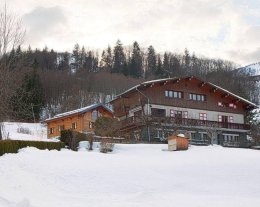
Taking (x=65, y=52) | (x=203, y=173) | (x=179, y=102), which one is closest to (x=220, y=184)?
(x=203, y=173)

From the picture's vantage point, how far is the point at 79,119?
49.4m

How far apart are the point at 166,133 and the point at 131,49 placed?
90.3 metres

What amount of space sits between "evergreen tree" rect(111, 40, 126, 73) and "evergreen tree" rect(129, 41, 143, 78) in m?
2.46

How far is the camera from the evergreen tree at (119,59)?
115625 mm

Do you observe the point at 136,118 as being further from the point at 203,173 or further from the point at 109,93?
the point at 109,93

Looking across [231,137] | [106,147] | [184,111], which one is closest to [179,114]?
[184,111]

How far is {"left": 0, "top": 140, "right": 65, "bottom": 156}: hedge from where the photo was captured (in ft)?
73.9

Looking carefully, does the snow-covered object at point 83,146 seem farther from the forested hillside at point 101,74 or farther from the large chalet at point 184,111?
the forested hillside at point 101,74

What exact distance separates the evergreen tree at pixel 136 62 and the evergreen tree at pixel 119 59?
2461mm

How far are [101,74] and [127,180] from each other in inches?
3437

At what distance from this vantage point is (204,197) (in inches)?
575

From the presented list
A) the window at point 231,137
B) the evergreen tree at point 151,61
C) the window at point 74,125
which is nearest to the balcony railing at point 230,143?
the window at point 231,137

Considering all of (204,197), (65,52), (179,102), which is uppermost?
(65,52)

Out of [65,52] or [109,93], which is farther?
[65,52]
